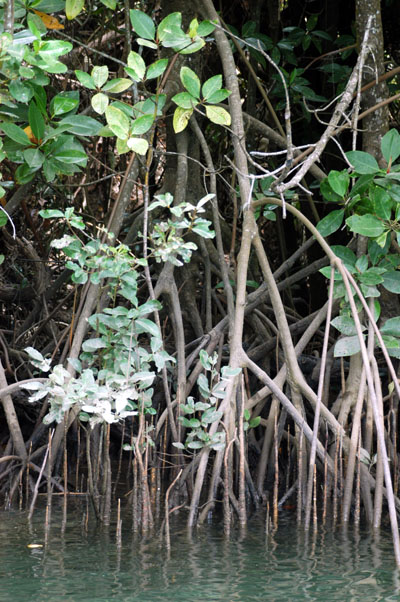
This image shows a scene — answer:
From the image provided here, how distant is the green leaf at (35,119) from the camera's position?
134 inches

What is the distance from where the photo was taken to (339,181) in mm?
3723

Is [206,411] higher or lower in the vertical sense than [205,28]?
lower

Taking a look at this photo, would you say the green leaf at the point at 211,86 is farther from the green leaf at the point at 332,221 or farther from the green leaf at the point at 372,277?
the green leaf at the point at 372,277

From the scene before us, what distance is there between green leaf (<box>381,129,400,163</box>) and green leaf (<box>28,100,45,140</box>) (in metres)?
1.44

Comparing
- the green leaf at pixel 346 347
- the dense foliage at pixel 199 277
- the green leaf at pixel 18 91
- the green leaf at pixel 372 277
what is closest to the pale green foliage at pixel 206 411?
the dense foliage at pixel 199 277

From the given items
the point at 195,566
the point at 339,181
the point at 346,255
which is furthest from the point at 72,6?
the point at 195,566

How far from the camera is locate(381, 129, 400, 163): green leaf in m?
3.64

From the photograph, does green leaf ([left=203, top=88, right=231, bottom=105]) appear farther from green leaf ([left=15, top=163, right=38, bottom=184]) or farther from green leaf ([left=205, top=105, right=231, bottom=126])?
green leaf ([left=15, top=163, right=38, bottom=184])

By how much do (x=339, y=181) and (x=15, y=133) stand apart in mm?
1387

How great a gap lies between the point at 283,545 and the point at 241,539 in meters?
0.18

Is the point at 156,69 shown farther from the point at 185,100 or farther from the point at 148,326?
the point at 148,326

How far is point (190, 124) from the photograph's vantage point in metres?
4.47

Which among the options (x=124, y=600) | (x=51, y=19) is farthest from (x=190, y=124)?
(x=124, y=600)

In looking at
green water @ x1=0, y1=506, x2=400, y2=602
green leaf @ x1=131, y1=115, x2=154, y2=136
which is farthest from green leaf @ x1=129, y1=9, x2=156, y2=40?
green water @ x1=0, y1=506, x2=400, y2=602
